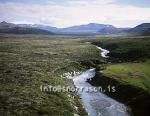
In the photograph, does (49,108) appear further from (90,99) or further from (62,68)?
(62,68)

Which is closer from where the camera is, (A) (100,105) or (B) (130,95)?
(A) (100,105)

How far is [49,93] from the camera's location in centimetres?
6519

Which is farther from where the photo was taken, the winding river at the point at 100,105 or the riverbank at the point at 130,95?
the winding river at the point at 100,105

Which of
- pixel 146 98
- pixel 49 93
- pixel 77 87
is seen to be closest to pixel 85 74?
pixel 77 87

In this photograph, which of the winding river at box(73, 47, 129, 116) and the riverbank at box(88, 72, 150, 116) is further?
the winding river at box(73, 47, 129, 116)

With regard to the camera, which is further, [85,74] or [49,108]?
[85,74]

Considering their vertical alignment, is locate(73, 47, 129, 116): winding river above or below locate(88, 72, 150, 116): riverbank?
below

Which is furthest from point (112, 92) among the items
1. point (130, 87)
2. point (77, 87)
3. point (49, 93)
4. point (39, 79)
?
point (39, 79)

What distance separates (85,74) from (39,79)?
77.7 feet

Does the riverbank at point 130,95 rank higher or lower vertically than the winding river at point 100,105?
higher

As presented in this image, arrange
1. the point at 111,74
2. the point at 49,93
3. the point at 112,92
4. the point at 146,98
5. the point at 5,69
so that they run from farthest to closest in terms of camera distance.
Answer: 1. the point at 5,69
2. the point at 111,74
3. the point at 112,92
4. the point at 49,93
5. the point at 146,98

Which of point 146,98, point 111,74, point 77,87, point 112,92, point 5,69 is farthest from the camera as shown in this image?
point 5,69

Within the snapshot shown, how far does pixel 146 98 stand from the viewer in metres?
58.3

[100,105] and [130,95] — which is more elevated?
[130,95]
